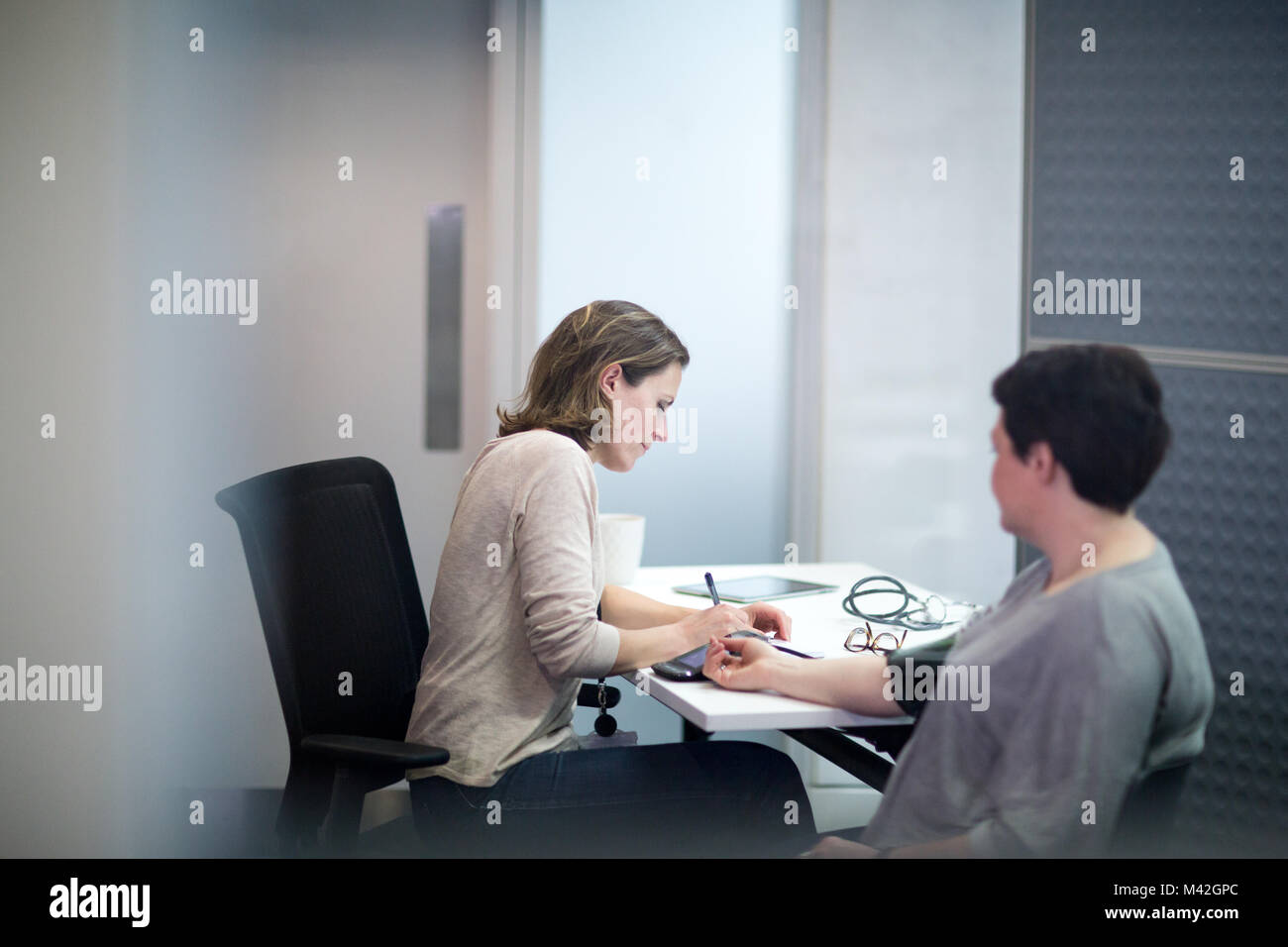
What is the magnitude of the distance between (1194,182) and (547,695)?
129 centimetres

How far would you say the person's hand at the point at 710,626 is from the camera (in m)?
1.44

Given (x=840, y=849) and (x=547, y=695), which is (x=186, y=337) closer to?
(x=547, y=695)

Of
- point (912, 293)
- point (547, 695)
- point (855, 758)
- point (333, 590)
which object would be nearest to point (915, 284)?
point (912, 293)

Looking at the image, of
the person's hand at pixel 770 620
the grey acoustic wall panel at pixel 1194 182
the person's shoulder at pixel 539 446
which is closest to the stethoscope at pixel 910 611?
the person's hand at pixel 770 620

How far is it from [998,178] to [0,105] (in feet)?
6.59

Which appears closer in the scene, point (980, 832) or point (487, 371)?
point (980, 832)

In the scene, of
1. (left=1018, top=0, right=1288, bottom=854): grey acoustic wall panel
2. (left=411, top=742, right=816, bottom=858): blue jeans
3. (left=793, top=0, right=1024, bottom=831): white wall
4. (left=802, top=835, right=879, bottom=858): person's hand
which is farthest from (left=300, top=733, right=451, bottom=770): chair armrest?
(left=793, top=0, right=1024, bottom=831): white wall

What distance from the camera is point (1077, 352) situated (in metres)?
1.05

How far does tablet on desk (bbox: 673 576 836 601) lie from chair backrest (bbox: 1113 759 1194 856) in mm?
842

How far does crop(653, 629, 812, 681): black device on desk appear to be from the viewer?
1.38 metres

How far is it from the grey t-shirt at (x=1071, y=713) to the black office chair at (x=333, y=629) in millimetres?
666

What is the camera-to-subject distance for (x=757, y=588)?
1.93 meters
